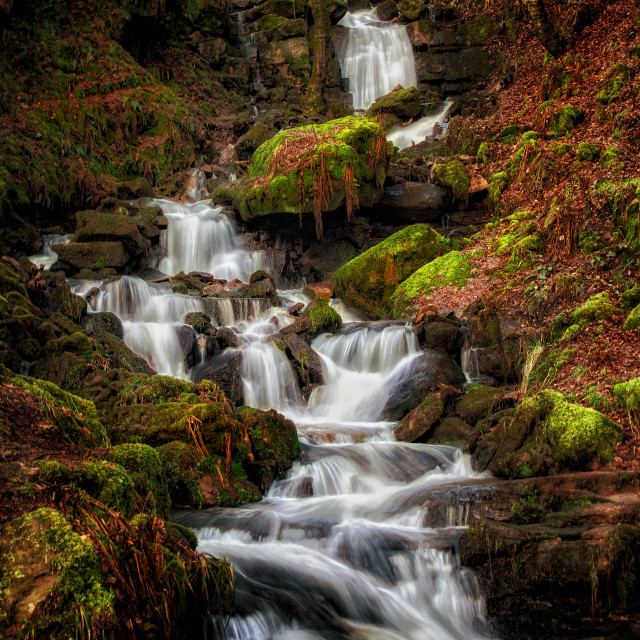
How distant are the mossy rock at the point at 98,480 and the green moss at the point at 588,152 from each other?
11886 mm

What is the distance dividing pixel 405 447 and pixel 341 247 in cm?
943

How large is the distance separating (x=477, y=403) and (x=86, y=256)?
33.9 ft

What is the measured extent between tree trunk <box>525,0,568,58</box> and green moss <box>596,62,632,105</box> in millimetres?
3549

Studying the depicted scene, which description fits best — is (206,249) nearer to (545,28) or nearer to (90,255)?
(90,255)

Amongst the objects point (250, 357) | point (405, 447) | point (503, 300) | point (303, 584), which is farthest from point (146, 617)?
point (503, 300)

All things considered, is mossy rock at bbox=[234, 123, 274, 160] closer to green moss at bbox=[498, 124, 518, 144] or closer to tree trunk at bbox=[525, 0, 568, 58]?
green moss at bbox=[498, 124, 518, 144]

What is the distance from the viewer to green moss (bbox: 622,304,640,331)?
7.39 meters

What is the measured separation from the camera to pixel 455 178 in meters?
15.8

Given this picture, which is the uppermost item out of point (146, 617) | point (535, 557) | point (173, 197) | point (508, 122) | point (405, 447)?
point (508, 122)

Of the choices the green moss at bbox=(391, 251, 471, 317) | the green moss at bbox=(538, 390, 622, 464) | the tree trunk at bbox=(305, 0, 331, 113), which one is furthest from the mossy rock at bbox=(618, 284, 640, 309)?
the tree trunk at bbox=(305, 0, 331, 113)

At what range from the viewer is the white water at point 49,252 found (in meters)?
14.8

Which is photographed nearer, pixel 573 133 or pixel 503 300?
pixel 503 300

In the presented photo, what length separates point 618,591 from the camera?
430 cm

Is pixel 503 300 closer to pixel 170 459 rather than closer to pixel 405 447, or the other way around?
pixel 405 447
